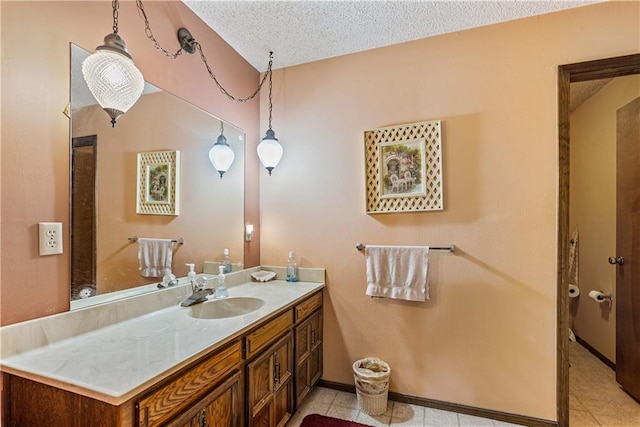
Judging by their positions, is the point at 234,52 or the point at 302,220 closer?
the point at 234,52

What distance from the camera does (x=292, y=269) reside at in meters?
2.23

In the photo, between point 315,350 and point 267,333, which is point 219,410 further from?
point 315,350

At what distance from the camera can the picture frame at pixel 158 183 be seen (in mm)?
1518

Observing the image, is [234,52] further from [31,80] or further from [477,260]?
[477,260]

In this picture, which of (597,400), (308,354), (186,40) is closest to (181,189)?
(186,40)

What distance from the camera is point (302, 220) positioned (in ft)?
7.50

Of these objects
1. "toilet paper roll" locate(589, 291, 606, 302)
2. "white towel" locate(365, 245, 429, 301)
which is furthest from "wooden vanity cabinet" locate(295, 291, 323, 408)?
"toilet paper roll" locate(589, 291, 606, 302)

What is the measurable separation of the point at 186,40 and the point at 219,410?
1885mm

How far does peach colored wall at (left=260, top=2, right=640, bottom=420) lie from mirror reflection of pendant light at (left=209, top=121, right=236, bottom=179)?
0.54m

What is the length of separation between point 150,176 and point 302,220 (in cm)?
108

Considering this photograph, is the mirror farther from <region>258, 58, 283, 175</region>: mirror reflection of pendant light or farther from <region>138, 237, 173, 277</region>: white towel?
<region>258, 58, 283, 175</region>: mirror reflection of pendant light

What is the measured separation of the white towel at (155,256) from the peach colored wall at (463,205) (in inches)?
37.8

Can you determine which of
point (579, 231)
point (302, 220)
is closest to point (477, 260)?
point (302, 220)

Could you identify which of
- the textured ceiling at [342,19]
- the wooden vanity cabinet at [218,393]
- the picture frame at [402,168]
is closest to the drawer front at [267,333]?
the wooden vanity cabinet at [218,393]
